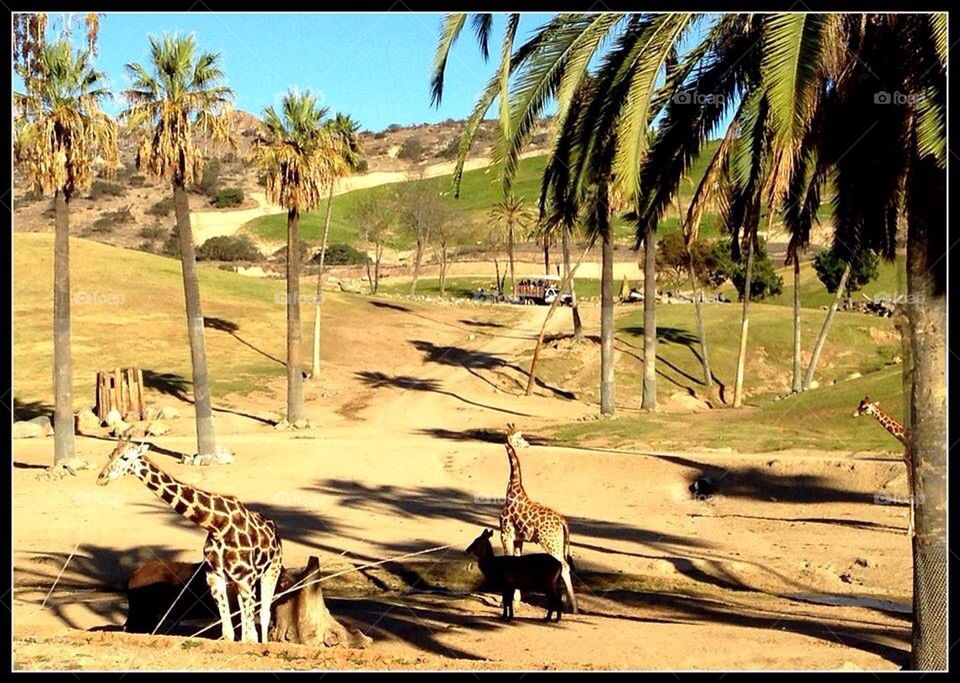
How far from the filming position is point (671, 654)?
45.9 ft

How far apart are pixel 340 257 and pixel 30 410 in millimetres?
75143

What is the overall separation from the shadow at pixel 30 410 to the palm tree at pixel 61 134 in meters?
12.1

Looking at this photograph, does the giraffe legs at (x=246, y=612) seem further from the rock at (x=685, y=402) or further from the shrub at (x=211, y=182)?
the shrub at (x=211, y=182)

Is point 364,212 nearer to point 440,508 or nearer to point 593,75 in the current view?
point 440,508

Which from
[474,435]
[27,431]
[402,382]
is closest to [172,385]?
[402,382]

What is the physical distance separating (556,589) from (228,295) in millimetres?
57030

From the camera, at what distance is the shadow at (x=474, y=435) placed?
129 ft

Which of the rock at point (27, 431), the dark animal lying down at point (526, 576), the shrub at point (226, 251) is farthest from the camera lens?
the shrub at point (226, 251)

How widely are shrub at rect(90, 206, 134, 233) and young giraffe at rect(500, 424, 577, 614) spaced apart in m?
123

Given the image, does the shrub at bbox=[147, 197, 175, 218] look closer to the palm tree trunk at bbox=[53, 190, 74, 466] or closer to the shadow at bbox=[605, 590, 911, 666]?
the palm tree trunk at bbox=[53, 190, 74, 466]

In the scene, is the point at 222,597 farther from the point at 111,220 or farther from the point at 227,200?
the point at 227,200

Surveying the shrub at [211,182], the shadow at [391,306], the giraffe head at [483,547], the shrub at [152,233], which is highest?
the shrub at [211,182]

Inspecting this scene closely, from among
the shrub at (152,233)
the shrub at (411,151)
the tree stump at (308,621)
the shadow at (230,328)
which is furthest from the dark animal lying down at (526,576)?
the shrub at (411,151)

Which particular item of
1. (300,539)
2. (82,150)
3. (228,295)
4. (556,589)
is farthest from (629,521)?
(228,295)
